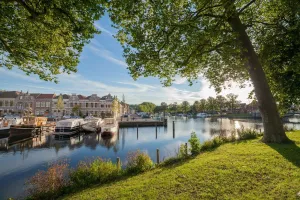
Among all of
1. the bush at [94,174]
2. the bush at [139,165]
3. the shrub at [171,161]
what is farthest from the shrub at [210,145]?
the bush at [94,174]

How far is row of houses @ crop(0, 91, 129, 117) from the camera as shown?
67.1 m

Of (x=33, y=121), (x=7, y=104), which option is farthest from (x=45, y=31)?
(x=7, y=104)

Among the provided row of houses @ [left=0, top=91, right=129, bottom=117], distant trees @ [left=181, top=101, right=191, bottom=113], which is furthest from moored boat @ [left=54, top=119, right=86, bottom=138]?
distant trees @ [left=181, top=101, right=191, bottom=113]

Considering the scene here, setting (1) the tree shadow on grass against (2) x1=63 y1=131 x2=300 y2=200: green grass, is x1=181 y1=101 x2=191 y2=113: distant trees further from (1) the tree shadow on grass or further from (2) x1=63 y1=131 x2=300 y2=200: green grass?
(2) x1=63 y1=131 x2=300 y2=200: green grass

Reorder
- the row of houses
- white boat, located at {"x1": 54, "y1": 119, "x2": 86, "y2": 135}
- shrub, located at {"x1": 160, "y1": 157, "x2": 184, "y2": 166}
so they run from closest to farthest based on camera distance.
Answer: shrub, located at {"x1": 160, "y1": 157, "x2": 184, "y2": 166}
white boat, located at {"x1": 54, "y1": 119, "x2": 86, "y2": 135}
the row of houses

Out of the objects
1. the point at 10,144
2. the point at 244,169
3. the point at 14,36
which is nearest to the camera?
the point at 244,169

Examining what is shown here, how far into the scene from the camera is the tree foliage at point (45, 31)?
21.8ft

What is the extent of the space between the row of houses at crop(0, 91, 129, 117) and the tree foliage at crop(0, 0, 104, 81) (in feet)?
199

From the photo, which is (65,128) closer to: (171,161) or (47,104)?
(171,161)

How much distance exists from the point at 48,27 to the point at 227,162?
32.9 ft

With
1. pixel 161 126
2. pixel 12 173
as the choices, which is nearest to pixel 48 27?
pixel 12 173

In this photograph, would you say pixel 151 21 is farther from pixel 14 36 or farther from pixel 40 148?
pixel 40 148

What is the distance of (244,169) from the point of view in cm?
646

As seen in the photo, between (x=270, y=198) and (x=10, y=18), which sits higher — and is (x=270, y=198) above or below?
below
